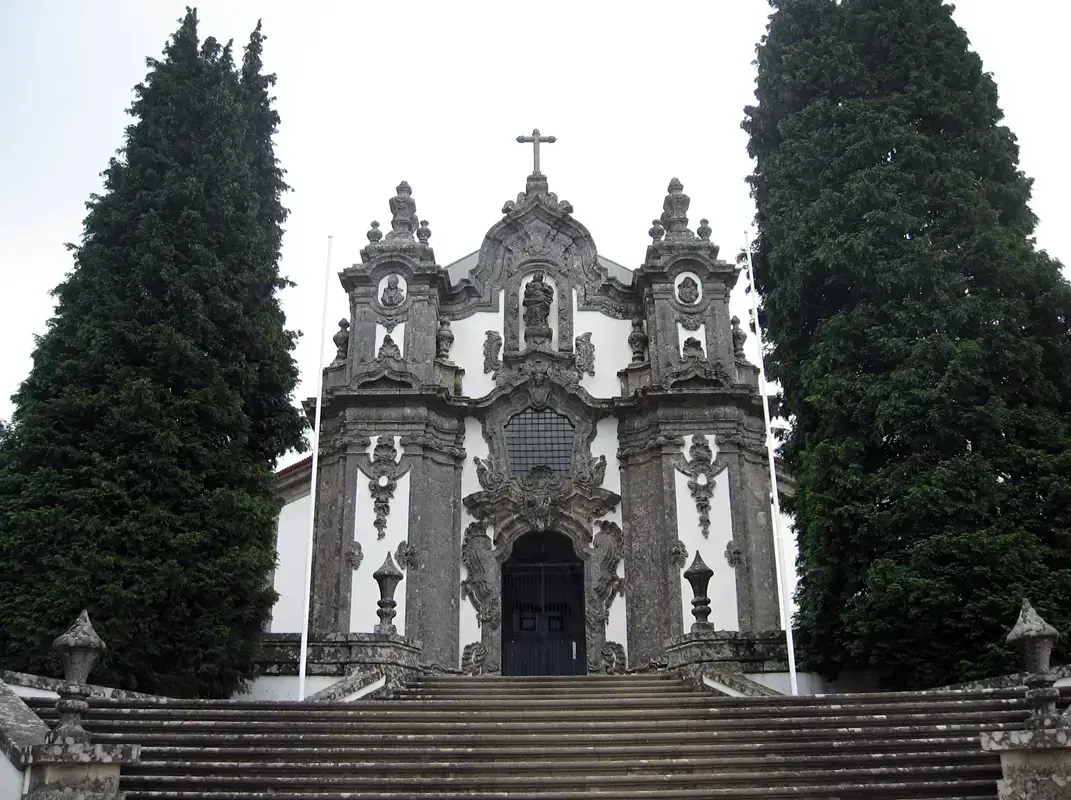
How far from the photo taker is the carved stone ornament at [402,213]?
22000 millimetres

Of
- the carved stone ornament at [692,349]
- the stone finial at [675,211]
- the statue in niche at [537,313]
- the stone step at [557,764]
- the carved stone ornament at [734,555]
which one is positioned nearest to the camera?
the stone step at [557,764]

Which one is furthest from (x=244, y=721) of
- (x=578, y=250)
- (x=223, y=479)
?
(x=578, y=250)

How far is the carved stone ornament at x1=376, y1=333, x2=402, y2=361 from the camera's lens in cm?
2067

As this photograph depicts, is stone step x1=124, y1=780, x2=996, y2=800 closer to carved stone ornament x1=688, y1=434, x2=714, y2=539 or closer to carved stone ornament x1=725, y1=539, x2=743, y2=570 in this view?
carved stone ornament x1=725, y1=539, x2=743, y2=570

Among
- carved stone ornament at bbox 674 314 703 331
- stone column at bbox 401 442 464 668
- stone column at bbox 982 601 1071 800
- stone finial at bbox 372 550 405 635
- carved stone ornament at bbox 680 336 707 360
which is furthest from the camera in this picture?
carved stone ornament at bbox 674 314 703 331

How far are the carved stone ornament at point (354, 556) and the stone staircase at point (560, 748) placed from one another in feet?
21.7

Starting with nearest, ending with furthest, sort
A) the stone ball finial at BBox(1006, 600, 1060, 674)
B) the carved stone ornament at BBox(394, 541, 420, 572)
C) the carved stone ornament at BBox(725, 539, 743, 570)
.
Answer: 1. the stone ball finial at BBox(1006, 600, 1060, 674)
2. the carved stone ornament at BBox(394, 541, 420, 572)
3. the carved stone ornament at BBox(725, 539, 743, 570)

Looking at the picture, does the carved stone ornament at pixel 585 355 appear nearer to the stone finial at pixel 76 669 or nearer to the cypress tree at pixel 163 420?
the cypress tree at pixel 163 420

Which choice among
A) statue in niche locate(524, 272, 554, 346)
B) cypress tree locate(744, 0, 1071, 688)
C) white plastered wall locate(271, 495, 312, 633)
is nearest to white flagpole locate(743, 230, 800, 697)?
cypress tree locate(744, 0, 1071, 688)

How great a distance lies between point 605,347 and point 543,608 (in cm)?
545

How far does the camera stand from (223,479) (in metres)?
16.0

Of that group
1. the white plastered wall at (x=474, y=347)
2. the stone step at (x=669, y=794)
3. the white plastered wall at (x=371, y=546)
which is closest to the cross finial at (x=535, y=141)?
the white plastered wall at (x=474, y=347)

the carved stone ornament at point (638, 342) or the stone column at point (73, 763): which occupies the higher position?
the carved stone ornament at point (638, 342)

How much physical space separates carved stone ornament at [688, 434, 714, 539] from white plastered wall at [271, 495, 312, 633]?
281 inches
